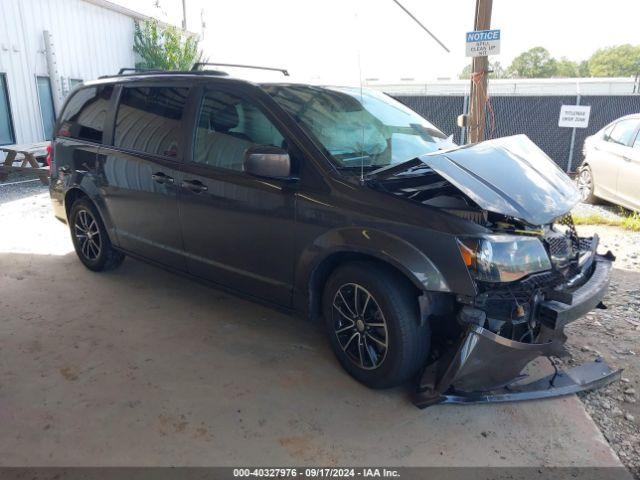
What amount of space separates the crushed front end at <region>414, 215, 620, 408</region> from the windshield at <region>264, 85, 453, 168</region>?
1.04 metres

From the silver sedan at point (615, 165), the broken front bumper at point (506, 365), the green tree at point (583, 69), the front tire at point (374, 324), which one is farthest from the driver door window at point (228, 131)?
the green tree at point (583, 69)

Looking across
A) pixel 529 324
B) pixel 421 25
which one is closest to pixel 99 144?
pixel 421 25

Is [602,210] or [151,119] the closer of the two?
[151,119]

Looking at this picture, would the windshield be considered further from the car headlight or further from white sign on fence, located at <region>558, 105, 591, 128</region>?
white sign on fence, located at <region>558, 105, 591, 128</region>

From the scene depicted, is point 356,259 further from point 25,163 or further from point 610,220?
point 25,163

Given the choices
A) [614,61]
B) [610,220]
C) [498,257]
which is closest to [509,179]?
[498,257]

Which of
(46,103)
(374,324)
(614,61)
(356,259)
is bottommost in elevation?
(374,324)

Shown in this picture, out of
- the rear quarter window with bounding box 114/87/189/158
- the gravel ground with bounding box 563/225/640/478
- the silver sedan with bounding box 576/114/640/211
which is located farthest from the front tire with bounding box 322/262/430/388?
A: the silver sedan with bounding box 576/114/640/211

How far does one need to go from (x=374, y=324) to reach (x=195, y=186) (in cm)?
170

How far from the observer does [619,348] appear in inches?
146

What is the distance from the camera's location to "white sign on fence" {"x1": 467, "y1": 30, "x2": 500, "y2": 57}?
623 cm

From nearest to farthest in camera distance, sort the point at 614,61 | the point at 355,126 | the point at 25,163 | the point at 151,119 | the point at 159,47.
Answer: the point at 355,126, the point at 151,119, the point at 25,163, the point at 159,47, the point at 614,61

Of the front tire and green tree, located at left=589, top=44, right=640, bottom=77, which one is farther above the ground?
green tree, located at left=589, top=44, right=640, bottom=77

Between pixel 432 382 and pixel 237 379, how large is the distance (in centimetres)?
124
